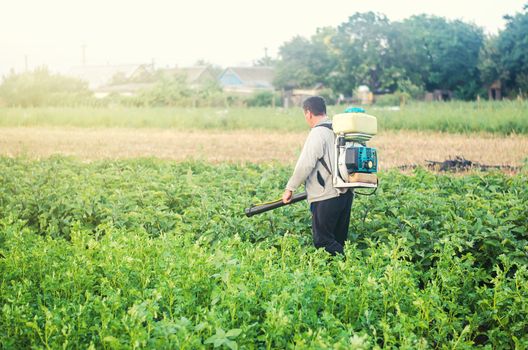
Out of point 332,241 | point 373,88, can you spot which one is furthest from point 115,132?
point 373,88

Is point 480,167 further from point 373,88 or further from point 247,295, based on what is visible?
point 373,88

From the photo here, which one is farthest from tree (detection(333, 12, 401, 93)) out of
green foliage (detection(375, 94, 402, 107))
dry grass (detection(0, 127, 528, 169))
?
dry grass (detection(0, 127, 528, 169))

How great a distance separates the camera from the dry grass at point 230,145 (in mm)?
15938

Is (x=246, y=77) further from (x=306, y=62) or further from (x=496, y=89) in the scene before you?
(x=496, y=89)

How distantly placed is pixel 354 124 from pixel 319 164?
0.70 metres

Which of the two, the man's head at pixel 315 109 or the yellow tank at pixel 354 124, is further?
the man's head at pixel 315 109

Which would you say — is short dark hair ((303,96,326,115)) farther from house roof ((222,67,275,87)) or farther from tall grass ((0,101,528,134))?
house roof ((222,67,275,87))

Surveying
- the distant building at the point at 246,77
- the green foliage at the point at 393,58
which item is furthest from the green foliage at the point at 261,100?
the distant building at the point at 246,77

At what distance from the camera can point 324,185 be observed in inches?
248

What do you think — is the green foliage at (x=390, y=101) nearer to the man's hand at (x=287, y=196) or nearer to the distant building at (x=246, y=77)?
the man's hand at (x=287, y=196)

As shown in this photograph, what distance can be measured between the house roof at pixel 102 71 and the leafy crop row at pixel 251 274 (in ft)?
181

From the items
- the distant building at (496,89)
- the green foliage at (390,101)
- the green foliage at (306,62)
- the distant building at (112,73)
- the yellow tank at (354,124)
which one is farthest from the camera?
the distant building at (112,73)

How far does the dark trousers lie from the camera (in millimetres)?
6305

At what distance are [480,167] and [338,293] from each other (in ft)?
31.0
